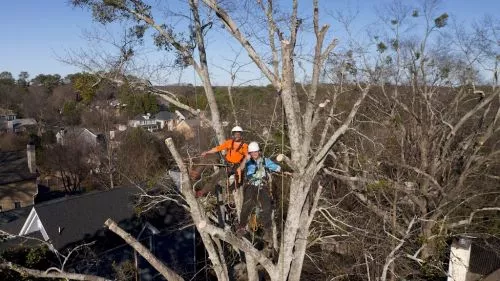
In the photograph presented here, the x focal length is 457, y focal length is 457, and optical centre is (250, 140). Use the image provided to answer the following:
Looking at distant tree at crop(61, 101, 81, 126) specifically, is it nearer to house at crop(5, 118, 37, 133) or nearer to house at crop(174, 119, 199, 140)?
house at crop(5, 118, 37, 133)

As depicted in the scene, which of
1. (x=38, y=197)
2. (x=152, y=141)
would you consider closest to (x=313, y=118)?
(x=152, y=141)

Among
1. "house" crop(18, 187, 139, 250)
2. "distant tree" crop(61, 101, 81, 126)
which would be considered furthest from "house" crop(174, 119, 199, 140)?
"house" crop(18, 187, 139, 250)

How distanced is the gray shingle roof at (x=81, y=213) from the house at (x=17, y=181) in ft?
53.0

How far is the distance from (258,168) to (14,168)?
28.9 meters

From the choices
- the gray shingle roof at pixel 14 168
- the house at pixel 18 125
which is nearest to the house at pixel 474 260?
the gray shingle roof at pixel 14 168

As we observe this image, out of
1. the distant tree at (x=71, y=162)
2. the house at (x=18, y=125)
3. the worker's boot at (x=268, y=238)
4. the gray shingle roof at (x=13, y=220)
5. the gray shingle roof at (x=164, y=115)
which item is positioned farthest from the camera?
the gray shingle roof at (x=164, y=115)

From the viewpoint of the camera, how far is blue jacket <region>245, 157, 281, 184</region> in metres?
6.97

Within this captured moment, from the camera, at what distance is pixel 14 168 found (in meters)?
30.9

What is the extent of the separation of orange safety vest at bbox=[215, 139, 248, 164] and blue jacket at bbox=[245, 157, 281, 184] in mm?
186

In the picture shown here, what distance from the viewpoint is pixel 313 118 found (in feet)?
22.4

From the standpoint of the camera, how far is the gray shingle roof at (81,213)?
46.1 ft

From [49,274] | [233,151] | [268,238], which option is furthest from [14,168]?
[233,151]

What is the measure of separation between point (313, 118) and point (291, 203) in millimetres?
1348

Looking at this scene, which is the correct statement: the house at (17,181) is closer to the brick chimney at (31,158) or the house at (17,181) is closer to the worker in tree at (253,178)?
the brick chimney at (31,158)
